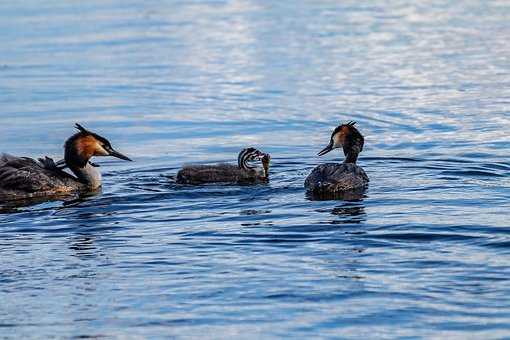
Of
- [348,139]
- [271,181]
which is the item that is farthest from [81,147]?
[348,139]

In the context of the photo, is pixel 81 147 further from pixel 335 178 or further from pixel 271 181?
pixel 335 178

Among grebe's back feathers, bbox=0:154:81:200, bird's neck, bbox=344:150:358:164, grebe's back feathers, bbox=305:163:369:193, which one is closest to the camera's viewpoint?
grebe's back feathers, bbox=305:163:369:193

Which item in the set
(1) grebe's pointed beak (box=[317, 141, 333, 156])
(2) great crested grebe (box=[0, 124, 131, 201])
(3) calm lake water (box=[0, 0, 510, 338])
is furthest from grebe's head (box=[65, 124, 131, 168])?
(1) grebe's pointed beak (box=[317, 141, 333, 156])

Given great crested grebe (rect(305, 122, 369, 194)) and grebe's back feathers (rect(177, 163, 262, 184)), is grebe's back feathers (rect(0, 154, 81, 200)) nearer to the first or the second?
grebe's back feathers (rect(177, 163, 262, 184))

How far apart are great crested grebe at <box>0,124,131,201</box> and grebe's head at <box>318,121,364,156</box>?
2535 millimetres

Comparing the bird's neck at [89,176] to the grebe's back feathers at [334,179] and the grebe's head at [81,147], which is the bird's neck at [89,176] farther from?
the grebe's back feathers at [334,179]

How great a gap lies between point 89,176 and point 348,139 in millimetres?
3138

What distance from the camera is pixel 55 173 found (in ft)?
49.4

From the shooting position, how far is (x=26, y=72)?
78.6 ft

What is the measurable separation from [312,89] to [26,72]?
18.6 ft

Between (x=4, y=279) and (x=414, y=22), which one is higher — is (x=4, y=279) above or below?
below

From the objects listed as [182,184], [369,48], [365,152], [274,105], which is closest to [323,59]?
[369,48]

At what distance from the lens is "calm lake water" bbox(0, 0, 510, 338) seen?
9.55 m

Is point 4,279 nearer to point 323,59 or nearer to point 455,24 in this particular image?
point 323,59
